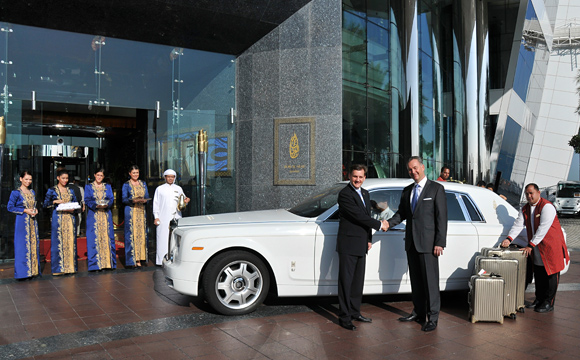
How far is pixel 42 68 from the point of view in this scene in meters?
10.8

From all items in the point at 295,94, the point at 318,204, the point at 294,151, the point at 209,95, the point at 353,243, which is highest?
the point at 209,95

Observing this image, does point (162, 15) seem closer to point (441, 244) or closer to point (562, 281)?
point (441, 244)

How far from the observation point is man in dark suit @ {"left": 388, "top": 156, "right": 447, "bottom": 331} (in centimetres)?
555

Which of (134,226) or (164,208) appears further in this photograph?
(134,226)

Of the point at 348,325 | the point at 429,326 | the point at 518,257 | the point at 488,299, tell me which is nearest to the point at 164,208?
the point at 348,325

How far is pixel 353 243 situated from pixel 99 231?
5.44 metres

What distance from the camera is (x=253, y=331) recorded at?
5367mm

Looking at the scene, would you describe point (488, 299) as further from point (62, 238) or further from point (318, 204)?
point (62, 238)

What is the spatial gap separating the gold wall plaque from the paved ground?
4856 mm

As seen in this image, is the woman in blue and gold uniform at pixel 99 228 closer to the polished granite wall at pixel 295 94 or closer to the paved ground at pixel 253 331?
the paved ground at pixel 253 331

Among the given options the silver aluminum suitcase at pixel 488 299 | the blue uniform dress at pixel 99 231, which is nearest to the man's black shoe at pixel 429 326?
the silver aluminum suitcase at pixel 488 299

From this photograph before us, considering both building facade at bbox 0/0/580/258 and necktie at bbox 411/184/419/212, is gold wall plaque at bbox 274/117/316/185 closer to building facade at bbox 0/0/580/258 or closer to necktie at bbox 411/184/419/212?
building facade at bbox 0/0/580/258

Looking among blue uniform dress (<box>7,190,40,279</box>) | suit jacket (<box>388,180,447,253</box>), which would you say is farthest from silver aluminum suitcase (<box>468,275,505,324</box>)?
blue uniform dress (<box>7,190,40,279</box>)

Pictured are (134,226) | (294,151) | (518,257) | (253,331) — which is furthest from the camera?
(294,151)
